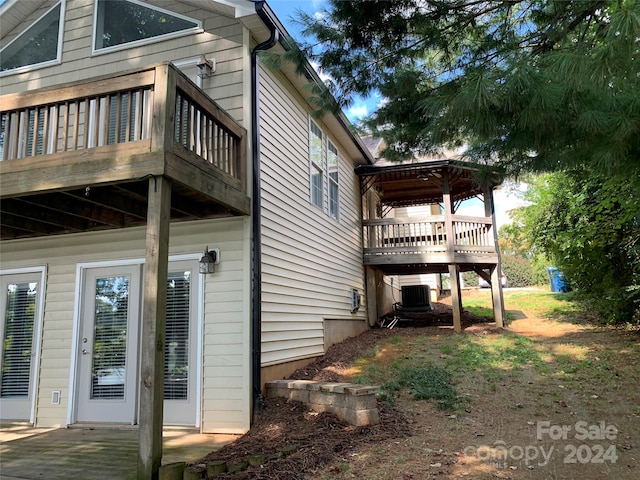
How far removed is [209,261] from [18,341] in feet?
11.0

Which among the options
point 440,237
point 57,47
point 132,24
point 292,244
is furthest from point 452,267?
point 57,47

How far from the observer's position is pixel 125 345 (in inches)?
231

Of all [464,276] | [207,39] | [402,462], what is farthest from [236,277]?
[464,276]

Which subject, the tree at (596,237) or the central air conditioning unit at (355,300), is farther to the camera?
the central air conditioning unit at (355,300)

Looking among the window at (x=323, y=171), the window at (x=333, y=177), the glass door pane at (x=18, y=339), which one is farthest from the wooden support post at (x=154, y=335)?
the window at (x=333, y=177)

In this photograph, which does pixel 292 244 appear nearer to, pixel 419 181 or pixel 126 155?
pixel 126 155

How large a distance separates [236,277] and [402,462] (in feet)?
8.95

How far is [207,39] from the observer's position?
20.1ft

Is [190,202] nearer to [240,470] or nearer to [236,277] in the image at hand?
[236,277]

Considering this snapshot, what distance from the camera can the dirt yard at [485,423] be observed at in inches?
145

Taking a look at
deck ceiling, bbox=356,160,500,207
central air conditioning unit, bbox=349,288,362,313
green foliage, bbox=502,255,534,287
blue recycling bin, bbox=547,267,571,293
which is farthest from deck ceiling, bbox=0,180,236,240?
green foliage, bbox=502,255,534,287

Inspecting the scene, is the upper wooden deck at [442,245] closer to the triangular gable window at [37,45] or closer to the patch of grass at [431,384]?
the patch of grass at [431,384]

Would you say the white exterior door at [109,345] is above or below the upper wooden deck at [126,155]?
below

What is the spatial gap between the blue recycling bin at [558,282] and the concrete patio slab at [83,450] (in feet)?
46.9
